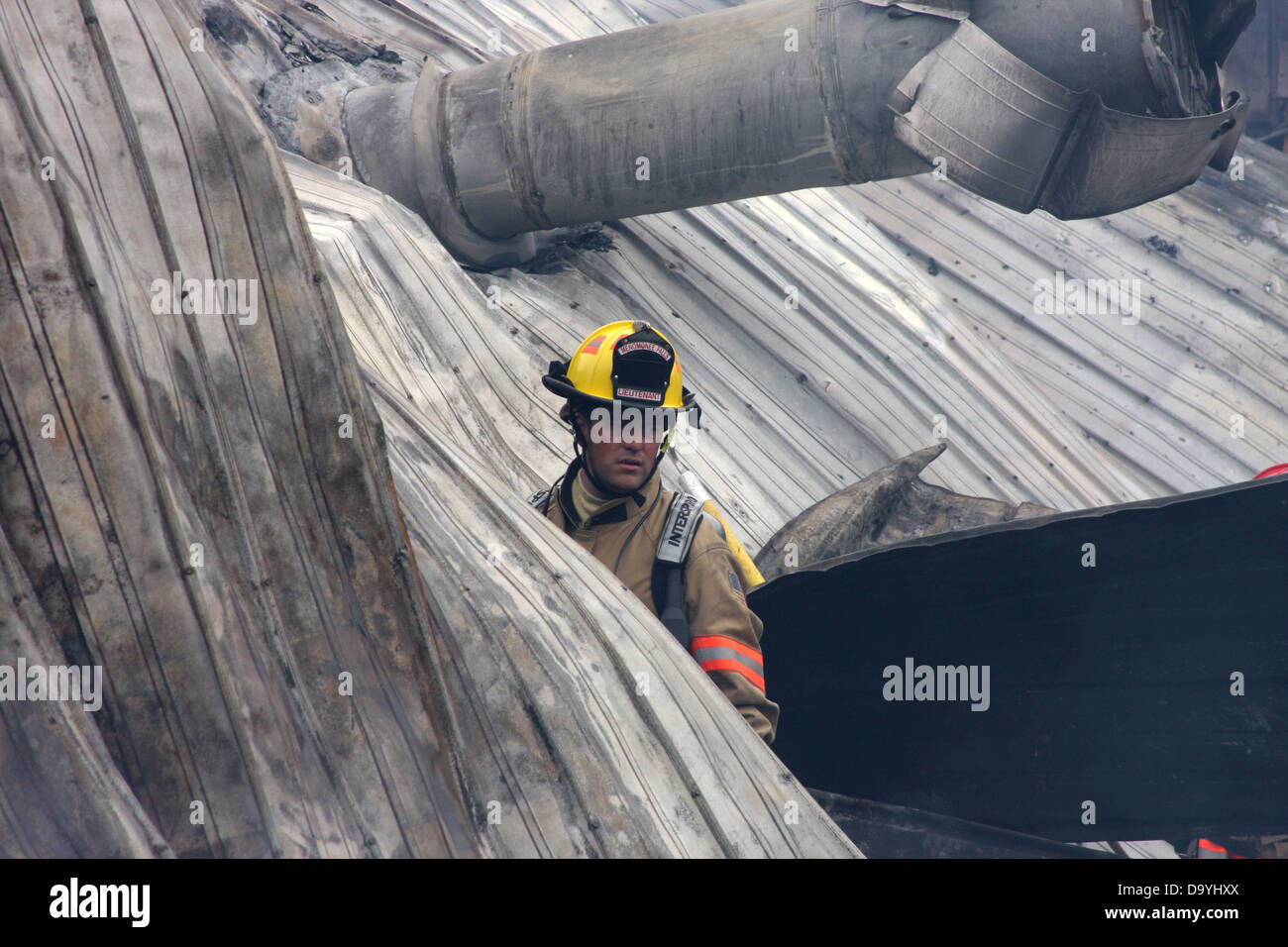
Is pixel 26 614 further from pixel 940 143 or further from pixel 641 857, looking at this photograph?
pixel 940 143

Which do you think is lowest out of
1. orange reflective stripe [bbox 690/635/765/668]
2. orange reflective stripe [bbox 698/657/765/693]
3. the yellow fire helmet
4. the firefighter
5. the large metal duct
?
orange reflective stripe [bbox 698/657/765/693]

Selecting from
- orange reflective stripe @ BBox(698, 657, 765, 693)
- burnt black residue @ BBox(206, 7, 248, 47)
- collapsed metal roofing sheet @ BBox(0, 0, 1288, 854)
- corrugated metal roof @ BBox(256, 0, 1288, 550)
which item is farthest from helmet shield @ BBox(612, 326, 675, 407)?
Result: burnt black residue @ BBox(206, 7, 248, 47)

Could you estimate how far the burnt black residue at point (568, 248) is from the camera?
15.3 ft

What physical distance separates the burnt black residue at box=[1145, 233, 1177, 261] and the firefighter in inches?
178

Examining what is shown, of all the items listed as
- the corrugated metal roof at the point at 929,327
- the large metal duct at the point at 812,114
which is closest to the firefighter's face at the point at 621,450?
the corrugated metal roof at the point at 929,327

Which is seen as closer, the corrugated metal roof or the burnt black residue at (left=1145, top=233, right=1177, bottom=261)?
the corrugated metal roof

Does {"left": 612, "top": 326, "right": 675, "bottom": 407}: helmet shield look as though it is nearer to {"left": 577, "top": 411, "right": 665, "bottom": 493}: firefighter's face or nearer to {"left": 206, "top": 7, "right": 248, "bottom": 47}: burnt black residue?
{"left": 577, "top": 411, "right": 665, "bottom": 493}: firefighter's face

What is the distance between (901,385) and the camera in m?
4.89

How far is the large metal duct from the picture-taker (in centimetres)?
324

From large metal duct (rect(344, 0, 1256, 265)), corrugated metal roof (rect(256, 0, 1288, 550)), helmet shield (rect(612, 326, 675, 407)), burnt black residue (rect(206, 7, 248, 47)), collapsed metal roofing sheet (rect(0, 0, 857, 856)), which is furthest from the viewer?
corrugated metal roof (rect(256, 0, 1288, 550))

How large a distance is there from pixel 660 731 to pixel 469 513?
2.49 ft

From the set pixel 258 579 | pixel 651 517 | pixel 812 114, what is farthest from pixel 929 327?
pixel 258 579

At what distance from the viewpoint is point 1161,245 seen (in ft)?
19.7
